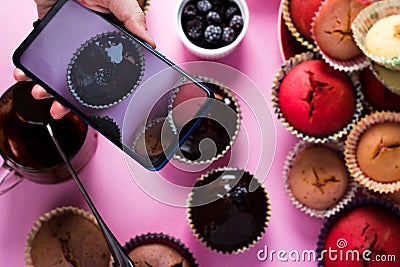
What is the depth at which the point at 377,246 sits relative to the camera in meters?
1.26

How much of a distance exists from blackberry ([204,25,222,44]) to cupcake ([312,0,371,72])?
0.19 m

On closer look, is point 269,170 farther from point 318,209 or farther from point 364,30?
point 364,30

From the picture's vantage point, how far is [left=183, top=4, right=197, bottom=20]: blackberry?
1377 mm

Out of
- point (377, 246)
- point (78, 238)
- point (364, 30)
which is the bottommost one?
point (78, 238)

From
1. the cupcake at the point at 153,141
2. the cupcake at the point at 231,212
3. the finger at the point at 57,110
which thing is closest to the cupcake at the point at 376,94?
the cupcake at the point at 231,212

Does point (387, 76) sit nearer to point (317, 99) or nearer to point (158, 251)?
point (317, 99)

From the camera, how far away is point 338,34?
1.29m

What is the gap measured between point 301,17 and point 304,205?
1.23 feet

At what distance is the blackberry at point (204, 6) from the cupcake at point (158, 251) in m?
0.46

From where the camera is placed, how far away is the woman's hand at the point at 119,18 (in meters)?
1.22

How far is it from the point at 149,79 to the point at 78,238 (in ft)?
1.20

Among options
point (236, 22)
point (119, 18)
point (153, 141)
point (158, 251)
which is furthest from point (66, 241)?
point (236, 22)

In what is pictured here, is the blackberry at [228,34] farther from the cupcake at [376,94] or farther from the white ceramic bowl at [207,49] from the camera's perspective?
the cupcake at [376,94]

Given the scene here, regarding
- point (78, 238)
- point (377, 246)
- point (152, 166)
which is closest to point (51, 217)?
point (78, 238)
